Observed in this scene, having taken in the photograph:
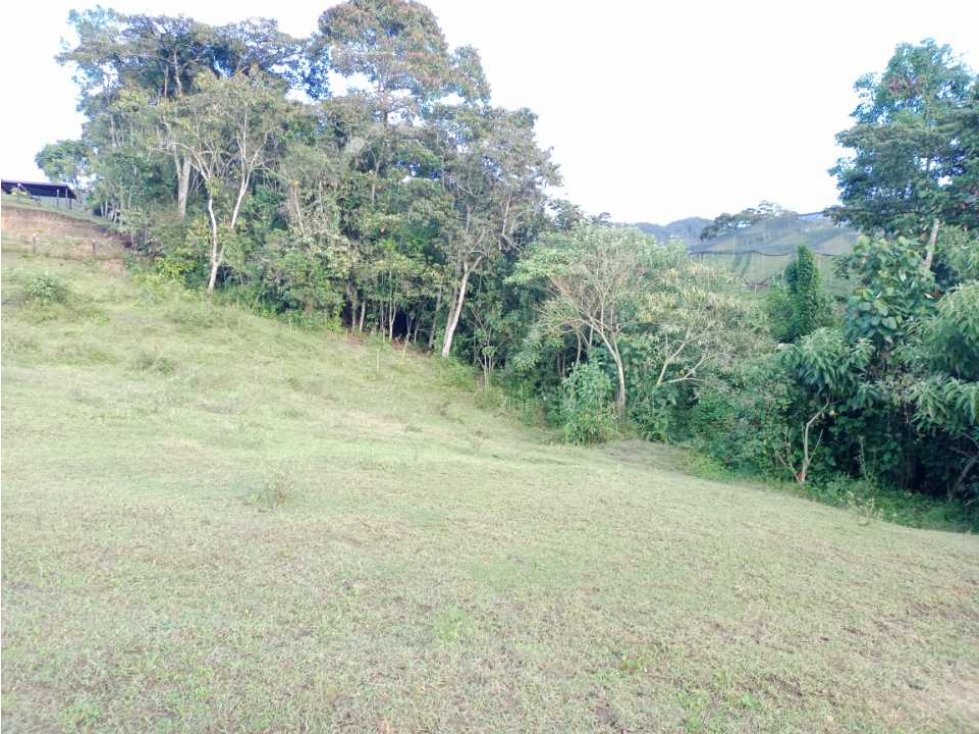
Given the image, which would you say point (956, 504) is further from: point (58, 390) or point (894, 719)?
point (58, 390)

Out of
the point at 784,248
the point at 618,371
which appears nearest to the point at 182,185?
the point at 618,371

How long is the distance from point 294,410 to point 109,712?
7.32m

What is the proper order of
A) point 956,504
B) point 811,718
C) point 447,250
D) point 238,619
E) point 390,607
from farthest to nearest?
1. point 447,250
2. point 956,504
3. point 390,607
4. point 238,619
5. point 811,718

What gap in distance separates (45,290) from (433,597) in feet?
40.7

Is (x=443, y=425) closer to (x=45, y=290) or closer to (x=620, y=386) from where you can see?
(x=620, y=386)

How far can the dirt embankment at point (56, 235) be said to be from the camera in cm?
1766

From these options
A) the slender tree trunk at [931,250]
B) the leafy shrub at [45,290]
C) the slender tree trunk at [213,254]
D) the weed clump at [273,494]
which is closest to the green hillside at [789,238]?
the slender tree trunk at [931,250]

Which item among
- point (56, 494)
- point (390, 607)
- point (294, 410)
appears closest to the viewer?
point (390, 607)

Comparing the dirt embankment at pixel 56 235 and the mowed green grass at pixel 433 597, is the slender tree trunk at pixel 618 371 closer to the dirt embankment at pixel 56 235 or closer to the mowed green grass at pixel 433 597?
the mowed green grass at pixel 433 597

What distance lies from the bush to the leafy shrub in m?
9.69

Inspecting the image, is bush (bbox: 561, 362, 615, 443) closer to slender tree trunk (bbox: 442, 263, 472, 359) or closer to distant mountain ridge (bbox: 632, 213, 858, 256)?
slender tree trunk (bbox: 442, 263, 472, 359)

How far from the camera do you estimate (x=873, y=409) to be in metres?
7.83

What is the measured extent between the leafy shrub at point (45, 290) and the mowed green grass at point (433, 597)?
21.9 ft

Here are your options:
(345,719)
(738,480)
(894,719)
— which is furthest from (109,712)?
(738,480)
